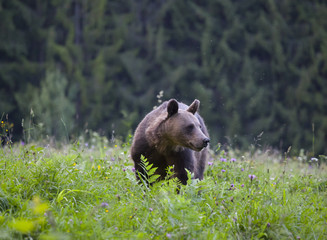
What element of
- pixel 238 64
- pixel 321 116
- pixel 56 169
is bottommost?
pixel 321 116

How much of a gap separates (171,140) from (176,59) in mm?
16427

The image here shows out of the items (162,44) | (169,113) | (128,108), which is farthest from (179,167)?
(162,44)

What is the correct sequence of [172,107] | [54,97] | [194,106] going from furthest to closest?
[54,97]
[194,106]
[172,107]

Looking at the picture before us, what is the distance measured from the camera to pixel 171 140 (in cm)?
515

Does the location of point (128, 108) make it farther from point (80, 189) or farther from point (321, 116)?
point (80, 189)

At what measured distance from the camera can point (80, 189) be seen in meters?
4.19

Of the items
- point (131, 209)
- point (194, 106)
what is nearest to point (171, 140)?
point (194, 106)

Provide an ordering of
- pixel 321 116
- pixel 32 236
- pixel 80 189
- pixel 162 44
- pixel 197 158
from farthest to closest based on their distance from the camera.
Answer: pixel 162 44 → pixel 321 116 → pixel 197 158 → pixel 80 189 → pixel 32 236

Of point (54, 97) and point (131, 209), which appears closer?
point (131, 209)

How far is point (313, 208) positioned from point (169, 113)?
187 centimetres

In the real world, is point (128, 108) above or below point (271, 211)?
below

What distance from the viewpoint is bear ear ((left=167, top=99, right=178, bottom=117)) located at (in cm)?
506

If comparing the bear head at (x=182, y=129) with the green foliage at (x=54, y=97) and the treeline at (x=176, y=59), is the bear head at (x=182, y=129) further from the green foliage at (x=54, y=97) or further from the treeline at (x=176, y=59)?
the treeline at (x=176, y=59)

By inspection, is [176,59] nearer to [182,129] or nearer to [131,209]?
[182,129]
